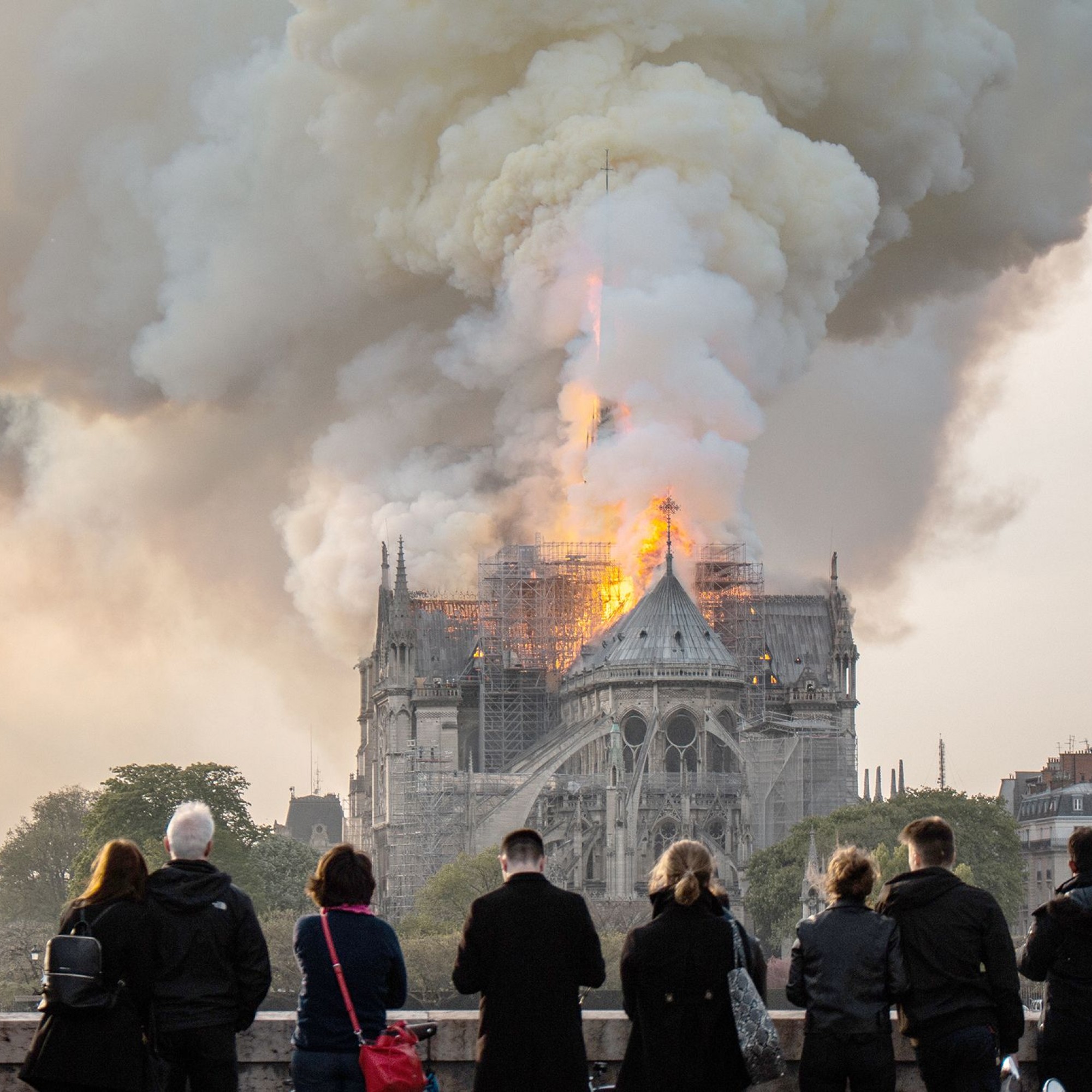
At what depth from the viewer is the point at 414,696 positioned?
105m

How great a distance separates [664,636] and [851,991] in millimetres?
82942

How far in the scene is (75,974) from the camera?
14.5 m

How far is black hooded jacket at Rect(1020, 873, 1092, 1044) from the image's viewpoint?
625 inches

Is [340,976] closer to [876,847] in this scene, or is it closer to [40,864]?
[876,847]

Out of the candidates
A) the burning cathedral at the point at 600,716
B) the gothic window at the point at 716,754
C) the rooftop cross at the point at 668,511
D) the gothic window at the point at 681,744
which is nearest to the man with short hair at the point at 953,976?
the burning cathedral at the point at 600,716

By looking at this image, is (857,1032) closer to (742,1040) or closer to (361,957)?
(742,1040)

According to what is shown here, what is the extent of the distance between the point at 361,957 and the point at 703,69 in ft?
315

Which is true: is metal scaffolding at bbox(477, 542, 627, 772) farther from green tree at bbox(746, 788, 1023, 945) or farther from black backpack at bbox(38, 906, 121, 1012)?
black backpack at bbox(38, 906, 121, 1012)

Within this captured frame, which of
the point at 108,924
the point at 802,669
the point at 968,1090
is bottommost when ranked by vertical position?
the point at 968,1090

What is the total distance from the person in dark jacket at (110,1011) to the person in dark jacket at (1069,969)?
5.18m

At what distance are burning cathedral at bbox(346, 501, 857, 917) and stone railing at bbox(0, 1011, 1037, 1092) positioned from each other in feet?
246

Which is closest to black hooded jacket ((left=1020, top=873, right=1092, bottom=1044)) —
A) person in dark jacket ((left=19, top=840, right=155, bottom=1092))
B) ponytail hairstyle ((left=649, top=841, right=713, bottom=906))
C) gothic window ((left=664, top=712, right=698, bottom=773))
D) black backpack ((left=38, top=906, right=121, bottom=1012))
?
ponytail hairstyle ((left=649, top=841, right=713, bottom=906))

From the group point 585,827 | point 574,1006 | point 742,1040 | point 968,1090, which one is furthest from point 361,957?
point 585,827

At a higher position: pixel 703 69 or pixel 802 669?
pixel 703 69
